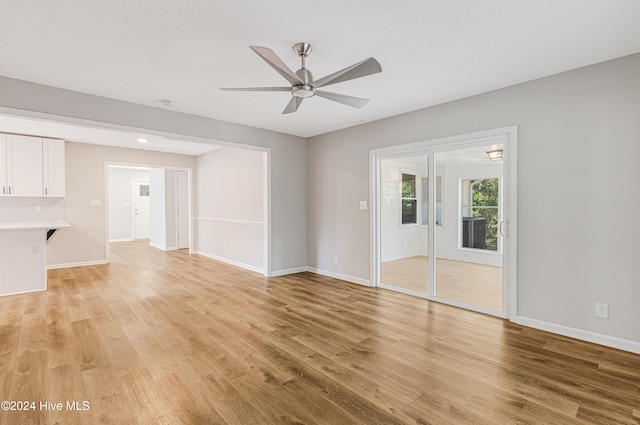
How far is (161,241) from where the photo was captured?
346 inches

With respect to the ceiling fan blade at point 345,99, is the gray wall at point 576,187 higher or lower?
lower

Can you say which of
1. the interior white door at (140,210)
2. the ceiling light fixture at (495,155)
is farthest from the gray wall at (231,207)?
the interior white door at (140,210)

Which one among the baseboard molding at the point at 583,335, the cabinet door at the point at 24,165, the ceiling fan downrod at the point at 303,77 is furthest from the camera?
the cabinet door at the point at 24,165

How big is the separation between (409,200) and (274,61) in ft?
10.1

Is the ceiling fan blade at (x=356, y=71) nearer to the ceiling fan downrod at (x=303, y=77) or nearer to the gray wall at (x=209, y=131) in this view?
the ceiling fan downrod at (x=303, y=77)

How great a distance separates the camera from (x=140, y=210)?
10.8 m

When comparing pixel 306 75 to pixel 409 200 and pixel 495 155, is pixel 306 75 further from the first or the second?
pixel 409 200

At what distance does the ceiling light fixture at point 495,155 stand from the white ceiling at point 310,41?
74 cm

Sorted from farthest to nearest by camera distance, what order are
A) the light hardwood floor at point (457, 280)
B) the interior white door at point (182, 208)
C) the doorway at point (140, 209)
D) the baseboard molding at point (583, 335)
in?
the doorway at point (140, 209)
the interior white door at point (182, 208)
the light hardwood floor at point (457, 280)
the baseboard molding at point (583, 335)

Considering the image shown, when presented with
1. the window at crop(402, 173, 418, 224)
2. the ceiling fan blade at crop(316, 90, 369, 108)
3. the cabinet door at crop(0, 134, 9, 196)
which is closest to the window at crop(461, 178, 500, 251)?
the window at crop(402, 173, 418, 224)

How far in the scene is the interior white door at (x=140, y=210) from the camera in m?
10.7

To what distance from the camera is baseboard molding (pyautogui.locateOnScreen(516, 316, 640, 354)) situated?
2654 mm

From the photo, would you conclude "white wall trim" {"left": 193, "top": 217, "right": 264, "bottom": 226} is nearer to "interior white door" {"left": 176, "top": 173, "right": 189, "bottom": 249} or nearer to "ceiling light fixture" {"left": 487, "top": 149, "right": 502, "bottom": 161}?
"interior white door" {"left": 176, "top": 173, "right": 189, "bottom": 249}

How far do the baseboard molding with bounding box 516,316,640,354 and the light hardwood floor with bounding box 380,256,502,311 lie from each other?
37 cm
